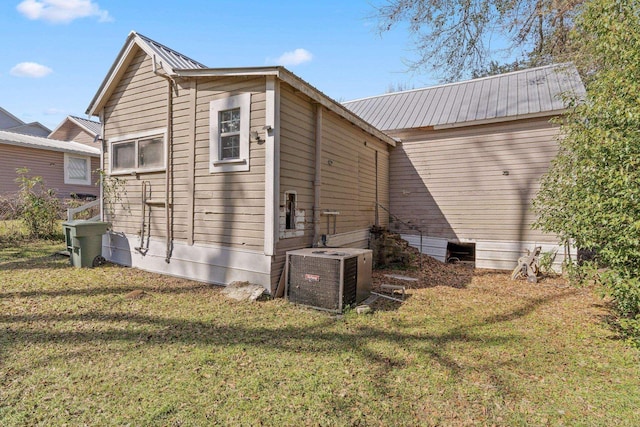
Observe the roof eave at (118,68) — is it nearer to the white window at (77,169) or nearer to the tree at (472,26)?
the tree at (472,26)

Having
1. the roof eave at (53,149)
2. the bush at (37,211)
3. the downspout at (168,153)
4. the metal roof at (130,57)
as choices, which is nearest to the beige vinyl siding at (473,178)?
the metal roof at (130,57)

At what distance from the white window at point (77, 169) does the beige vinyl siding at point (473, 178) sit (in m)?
15.2

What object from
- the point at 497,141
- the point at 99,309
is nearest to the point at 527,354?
the point at 99,309

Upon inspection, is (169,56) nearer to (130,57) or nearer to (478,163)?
(130,57)

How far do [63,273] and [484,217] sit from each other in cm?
1054

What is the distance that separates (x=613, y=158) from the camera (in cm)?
382

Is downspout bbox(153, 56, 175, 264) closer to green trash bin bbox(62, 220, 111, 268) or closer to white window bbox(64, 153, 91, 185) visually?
green trash bin bbox(62, 220, 111, 268)

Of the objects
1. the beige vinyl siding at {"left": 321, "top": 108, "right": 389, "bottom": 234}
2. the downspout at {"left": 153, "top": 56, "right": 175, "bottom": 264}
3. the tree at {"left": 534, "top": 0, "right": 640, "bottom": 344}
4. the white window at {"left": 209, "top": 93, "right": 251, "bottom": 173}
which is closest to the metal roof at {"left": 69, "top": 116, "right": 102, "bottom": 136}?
the downspout at {"left": 153, "top": 56, "right": 175, "bottom": 264}

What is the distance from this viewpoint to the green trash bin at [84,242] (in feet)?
22.4

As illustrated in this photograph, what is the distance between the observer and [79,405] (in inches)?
105

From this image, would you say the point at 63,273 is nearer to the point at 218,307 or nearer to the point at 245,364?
the point at 218,307

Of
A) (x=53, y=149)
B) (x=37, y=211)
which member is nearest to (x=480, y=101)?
(x=37, y=211)

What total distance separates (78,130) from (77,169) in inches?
221

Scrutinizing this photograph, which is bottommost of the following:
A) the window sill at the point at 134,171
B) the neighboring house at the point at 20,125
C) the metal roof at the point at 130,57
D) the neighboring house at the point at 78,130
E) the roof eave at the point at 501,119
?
the window sill at the point at 134,171
